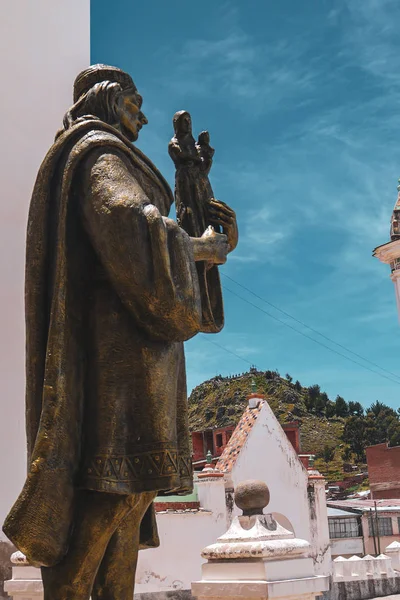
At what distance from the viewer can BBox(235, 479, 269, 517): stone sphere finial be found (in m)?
3.96

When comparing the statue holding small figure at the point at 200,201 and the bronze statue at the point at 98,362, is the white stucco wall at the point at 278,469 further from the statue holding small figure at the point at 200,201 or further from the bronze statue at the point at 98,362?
the bronze statue at the point at 98,362

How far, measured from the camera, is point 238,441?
13.4 metres

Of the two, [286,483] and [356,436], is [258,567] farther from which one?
[356,436]

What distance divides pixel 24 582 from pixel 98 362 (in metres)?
1.94

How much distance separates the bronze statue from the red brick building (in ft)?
101

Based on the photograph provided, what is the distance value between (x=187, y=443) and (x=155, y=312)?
50cm

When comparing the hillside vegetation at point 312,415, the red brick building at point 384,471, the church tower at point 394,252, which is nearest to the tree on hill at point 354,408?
the hillside vegetation at point 312,415

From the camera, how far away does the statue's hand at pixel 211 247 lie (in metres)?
2.39

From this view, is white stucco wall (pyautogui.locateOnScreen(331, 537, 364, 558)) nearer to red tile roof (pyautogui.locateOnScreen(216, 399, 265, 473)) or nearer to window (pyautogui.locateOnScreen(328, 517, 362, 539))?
window (pyautogui.locateOnScreen(328, 517, 362, 539))

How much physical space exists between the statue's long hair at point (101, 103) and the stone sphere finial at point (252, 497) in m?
2.33

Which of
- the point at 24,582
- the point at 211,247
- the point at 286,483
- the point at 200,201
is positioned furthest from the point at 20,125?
the point at 286,483

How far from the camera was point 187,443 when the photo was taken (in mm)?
2328

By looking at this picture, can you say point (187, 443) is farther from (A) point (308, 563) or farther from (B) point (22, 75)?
(B) point (22, 75)

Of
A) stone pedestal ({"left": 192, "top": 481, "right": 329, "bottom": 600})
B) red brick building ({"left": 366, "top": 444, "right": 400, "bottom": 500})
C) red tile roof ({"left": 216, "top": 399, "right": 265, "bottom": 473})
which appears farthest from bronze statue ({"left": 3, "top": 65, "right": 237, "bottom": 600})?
red brick building ({"left": 366, "top": 444, "right": 400, "bottom": 500})
